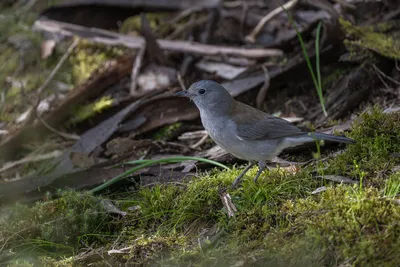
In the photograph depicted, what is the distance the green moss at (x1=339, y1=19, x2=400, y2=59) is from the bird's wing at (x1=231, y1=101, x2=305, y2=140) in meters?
1.66

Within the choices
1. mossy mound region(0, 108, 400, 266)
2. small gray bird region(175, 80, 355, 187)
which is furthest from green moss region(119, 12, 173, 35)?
mossy mound region(0, 108, 400, 266)

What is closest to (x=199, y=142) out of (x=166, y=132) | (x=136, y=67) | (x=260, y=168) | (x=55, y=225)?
(x=166, y=132)

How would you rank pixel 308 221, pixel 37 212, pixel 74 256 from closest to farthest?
pixel 308 221
pixel 74 256
pixel 37 212

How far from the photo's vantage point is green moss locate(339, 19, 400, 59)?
5.80 metres

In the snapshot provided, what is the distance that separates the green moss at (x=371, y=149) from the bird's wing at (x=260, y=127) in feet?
1.60

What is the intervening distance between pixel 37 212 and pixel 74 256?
696 mm

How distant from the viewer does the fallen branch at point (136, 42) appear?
23.8 ft

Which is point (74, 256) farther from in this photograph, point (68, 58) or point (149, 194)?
point (68, 58)

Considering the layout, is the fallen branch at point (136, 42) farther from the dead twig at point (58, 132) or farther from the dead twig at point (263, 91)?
the dead twig at point (58, 132)

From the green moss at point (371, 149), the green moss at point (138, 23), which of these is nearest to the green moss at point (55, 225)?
the green moss at point (371, 149)

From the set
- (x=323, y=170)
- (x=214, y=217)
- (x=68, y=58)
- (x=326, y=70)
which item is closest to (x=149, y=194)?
(x=214, y=217)

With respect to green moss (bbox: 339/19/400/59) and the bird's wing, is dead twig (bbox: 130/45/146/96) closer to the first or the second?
the bird's wing

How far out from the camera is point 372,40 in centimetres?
597

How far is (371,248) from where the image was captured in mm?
3342
